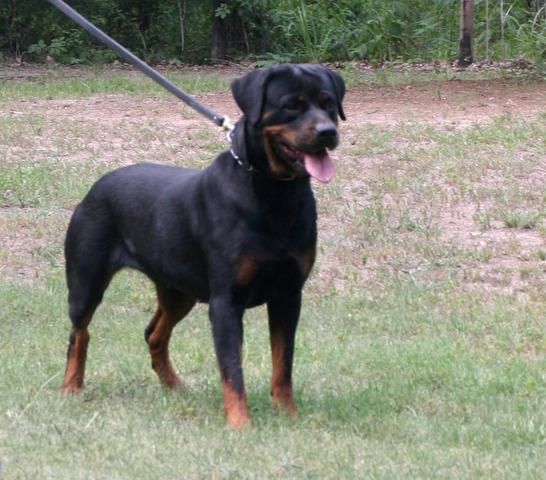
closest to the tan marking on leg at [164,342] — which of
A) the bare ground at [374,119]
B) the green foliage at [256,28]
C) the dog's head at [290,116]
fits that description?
the dog's head at [290,116]

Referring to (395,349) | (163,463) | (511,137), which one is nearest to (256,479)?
(163,463)

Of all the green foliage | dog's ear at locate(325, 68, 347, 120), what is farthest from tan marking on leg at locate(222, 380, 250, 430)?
the green foliage

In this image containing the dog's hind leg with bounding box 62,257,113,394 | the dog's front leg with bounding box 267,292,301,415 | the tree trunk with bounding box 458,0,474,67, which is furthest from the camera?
the tree trunk with bounding box 458,0,474,67

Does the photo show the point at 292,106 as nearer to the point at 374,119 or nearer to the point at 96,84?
the point at 374,119

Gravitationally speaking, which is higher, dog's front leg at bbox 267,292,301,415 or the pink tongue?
the pink tongue

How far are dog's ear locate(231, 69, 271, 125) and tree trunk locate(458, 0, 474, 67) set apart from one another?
11570mm

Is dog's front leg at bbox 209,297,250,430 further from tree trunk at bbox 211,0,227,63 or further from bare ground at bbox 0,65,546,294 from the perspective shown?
tree trunk at bbox 211,0,227,63

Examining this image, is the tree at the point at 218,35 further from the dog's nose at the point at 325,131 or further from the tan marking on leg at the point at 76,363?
the dog's nose at the point at 325,131

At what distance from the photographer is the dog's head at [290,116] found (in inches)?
209

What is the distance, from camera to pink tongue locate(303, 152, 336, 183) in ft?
17.4

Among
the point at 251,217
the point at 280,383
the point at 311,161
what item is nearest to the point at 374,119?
the point at 280,383

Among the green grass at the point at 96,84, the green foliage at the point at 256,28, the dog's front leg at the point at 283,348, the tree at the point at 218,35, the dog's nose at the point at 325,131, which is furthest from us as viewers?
the tree at the point at 218,35

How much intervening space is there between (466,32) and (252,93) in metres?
12.4

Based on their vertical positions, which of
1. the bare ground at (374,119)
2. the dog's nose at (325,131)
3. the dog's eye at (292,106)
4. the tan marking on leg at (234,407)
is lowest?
the bare ground at (374,119)
